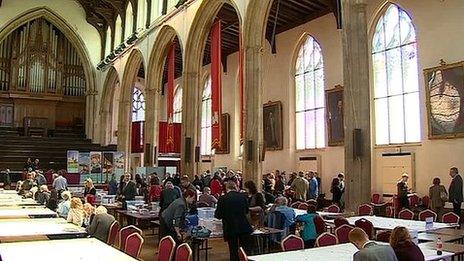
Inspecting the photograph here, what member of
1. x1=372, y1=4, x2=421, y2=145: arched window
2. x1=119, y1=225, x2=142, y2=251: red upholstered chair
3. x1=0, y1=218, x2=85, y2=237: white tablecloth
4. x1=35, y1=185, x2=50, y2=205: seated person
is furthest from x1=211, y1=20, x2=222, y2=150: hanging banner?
x1=119, y1=225, x2=142, y2=251: red upholstered chair

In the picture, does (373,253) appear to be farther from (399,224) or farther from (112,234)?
(399,224)

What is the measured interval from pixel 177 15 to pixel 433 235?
41.1ft

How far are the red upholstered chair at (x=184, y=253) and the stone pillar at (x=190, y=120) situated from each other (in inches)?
417

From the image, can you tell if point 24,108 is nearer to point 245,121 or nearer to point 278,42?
point 278,42

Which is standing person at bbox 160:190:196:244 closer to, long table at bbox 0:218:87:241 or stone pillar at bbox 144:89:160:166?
long table at bbox 0:218:87:241

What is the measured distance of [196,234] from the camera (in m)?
6.28

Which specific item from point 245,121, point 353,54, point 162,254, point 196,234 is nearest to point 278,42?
point 245,121

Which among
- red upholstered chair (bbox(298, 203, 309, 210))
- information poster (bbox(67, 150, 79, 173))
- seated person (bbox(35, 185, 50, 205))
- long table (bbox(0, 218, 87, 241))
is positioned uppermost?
information poster (bbox(67, 150, 79, 173))

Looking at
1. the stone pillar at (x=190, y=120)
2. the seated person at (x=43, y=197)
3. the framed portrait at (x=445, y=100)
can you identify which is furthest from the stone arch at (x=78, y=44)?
the framed portrait at (x=445, y=100)

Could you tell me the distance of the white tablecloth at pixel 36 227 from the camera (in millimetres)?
5559

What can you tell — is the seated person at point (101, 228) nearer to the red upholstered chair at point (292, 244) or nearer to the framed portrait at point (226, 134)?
the red upholstered chair at point (292, 244)

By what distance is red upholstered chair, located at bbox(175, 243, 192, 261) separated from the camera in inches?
155

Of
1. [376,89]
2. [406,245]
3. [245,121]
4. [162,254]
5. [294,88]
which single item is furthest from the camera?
[294,88]

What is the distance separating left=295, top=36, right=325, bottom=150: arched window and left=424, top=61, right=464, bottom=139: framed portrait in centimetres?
451
